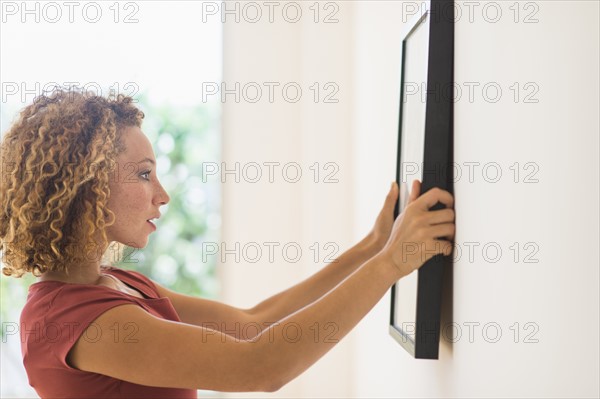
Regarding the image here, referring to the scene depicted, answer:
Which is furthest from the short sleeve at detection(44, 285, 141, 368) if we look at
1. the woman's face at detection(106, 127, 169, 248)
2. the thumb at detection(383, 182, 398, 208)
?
the thumb at detection(383, 182, 398, 208)

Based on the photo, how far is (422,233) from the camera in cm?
109

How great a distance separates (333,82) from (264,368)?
62.2 inches

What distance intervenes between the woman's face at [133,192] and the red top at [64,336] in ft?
0.38

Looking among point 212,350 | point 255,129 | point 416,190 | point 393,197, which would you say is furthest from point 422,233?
point 255,129

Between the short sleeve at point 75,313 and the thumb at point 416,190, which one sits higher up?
the thumb at point 416,190

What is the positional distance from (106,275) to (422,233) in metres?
0.61

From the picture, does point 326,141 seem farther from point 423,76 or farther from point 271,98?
point 423,76

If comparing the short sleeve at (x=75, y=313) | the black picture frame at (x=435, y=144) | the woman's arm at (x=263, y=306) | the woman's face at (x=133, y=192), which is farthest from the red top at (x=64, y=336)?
the black picture frame at (x=435, y=144)

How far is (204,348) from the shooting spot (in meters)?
1.02

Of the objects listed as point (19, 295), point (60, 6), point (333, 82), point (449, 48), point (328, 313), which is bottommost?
point (19, 295)

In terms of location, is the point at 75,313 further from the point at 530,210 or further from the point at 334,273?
the point at 530,210

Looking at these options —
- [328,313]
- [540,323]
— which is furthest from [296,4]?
[540,323]

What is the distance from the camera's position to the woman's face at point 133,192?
119cm

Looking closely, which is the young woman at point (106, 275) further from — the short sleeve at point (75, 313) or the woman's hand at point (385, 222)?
the woman's hand at point (385, 222)
